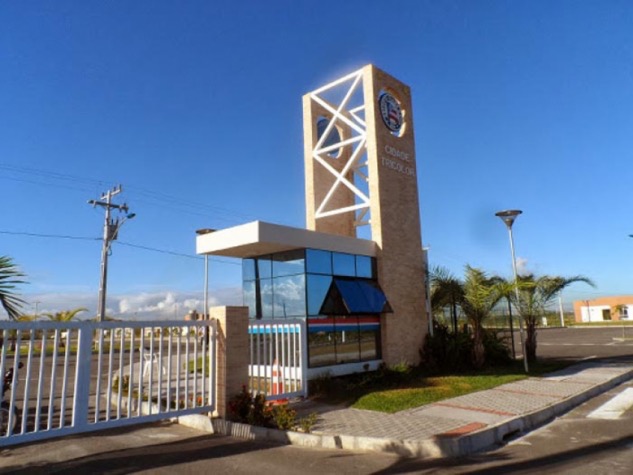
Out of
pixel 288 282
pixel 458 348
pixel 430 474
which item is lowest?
pixel 430 474

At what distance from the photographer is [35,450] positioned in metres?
7.20

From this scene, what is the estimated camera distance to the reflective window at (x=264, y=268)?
13484 mm

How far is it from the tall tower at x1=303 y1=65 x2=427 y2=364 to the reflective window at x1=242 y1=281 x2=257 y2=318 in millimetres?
3548

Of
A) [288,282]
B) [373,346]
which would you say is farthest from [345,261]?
[373,346]

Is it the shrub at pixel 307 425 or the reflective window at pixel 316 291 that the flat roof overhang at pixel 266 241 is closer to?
the reflective window at pixel 316 291

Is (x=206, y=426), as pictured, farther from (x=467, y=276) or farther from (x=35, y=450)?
(x=467, y=276)

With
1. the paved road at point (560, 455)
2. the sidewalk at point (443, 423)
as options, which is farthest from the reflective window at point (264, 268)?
the paved road at point (560, 455)

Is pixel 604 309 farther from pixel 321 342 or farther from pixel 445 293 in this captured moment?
pixel 321 342

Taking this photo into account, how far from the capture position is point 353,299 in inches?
517

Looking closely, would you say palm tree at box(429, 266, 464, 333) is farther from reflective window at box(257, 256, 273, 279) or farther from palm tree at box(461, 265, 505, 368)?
reflective window at box(257, 256, 273, 279)

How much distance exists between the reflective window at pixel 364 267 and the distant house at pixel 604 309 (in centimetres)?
7105

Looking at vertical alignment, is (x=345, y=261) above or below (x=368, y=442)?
above

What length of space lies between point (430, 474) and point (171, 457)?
364cm

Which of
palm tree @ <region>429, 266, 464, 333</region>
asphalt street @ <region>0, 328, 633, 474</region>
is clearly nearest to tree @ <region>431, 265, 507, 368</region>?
palm tree @ <region>429, 266, 464, 333</region>
